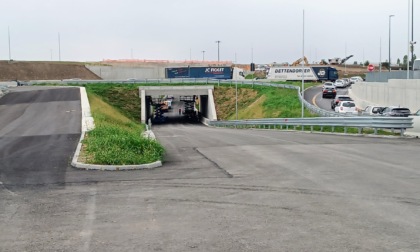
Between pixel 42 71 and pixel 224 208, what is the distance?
117991 millimetres

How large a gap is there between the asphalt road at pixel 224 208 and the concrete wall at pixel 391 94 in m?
24.5

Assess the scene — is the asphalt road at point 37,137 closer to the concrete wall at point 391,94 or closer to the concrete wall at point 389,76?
the concrete wall at point 391,94

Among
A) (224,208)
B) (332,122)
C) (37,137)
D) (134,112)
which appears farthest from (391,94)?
(224,208)

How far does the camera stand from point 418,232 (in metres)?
7.70

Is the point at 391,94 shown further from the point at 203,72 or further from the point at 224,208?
the point at 203,72

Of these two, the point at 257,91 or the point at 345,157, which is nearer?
the point at 345,157

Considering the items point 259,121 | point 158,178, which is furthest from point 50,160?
point 259,121

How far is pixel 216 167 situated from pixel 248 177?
197 centimetres

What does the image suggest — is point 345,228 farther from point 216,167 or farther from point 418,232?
point 216,167

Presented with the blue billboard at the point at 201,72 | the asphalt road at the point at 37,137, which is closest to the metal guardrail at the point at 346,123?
the asphalt road at the point at 37,137

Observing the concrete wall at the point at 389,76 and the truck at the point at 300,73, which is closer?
the concrete wall at the point at 389,76

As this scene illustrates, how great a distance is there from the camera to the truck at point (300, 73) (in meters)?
92.6

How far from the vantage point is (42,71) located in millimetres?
119875

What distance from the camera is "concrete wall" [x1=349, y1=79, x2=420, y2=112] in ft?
124
